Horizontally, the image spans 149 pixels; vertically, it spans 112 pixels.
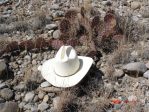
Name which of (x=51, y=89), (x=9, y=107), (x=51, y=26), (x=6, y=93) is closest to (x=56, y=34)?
(x=51, y=26)

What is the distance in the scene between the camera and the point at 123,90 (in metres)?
4.07

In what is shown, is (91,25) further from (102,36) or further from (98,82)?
(98,82)

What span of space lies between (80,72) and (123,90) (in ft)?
1.61

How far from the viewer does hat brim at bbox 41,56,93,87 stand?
4.05 meters

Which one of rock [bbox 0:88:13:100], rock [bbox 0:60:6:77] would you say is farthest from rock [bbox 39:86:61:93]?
rock [bbox 0:60:6:77]

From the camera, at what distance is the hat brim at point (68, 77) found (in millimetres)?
4047

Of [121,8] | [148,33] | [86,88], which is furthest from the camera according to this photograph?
[121,8]

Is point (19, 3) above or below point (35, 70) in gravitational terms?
above

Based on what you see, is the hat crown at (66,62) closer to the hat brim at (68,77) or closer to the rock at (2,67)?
the hat brim at (68,77)

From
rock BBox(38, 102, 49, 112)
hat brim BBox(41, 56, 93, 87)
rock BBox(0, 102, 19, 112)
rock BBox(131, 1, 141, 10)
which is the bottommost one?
rock BBox(38, 102, 49, 112)

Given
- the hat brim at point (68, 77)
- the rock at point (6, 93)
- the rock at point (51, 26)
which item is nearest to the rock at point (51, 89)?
the hat brim at point (68, 77)

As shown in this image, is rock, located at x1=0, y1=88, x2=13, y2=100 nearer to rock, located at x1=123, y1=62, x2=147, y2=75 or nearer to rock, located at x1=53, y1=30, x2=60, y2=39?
rock, located at x1=53, y1=30, x2=60, y2=39

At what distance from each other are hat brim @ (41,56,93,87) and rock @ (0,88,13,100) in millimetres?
404

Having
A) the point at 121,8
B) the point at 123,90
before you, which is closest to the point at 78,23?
the point at 121,8
